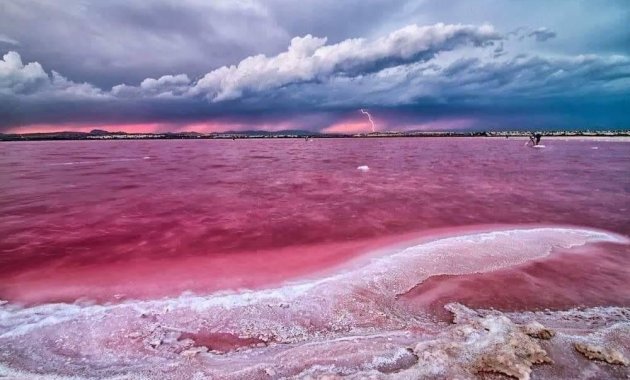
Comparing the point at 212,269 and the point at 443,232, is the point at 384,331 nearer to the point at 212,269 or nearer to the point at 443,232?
the point at 212,269

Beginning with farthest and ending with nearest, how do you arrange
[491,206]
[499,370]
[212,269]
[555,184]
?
[555,184] < [491,206] < [212,269] < [499,370]

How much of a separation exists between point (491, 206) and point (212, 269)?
10.1m

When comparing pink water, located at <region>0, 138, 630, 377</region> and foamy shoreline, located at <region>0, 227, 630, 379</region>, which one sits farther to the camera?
pink water, located at <region>0, 138, 630, 377</region>

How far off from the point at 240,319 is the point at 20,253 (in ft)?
19.6

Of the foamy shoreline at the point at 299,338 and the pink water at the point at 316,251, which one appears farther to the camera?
the pink water at the point at 316,251

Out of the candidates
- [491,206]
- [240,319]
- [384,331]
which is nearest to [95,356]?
[240,319]

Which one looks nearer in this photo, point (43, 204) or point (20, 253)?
point (20, 253)

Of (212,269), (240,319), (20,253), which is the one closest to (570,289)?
(240,319)

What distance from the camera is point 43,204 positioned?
12836 millimetres

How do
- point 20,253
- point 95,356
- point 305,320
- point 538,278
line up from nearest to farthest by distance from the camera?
point 95,356 → point 305,320 → point 538,278 → point 20,253

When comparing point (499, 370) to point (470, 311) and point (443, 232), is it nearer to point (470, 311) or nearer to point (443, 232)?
point (470, 311)

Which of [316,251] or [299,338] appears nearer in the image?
[299,338]

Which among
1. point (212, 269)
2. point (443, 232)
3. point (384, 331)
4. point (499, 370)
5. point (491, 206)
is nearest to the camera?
point (499, 370)

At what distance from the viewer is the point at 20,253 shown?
7480mm
